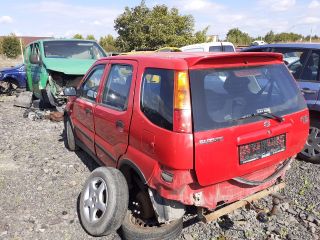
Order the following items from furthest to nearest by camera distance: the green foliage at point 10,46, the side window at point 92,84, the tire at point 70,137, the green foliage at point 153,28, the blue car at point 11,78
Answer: the green foliage at point 10,46, the green foliage at point 153,28, the blue car at point 11,78, the tire at point 70,137, the side window at point 92,84

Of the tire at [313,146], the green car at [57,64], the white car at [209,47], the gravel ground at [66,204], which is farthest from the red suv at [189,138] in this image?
the white car at [209,47]

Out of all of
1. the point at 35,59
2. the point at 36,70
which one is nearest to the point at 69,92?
the point at 35,59

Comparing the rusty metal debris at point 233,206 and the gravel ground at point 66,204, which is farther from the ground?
the rusty metal debris at point 233,206

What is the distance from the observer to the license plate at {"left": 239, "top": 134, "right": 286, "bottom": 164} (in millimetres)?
2926

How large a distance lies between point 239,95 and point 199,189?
892mm

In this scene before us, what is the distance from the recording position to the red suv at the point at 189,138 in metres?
2.72

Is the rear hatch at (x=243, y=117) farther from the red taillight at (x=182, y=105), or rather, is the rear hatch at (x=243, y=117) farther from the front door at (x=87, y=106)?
the front door at (x=87, y=106)

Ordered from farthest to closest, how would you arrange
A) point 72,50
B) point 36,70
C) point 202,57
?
point 72,50 → point 36,70 → point 202,57

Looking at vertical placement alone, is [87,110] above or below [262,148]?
above

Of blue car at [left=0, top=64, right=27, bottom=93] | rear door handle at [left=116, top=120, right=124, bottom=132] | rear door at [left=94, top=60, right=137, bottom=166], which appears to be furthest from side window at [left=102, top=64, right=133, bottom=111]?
blue car at [left=0, top=64, right=27, bottom=93]

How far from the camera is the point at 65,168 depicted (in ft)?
17.3

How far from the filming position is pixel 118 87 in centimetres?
368

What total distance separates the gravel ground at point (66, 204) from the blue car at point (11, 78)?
754 centimetres

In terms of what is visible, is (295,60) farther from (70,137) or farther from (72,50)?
(72,50)
